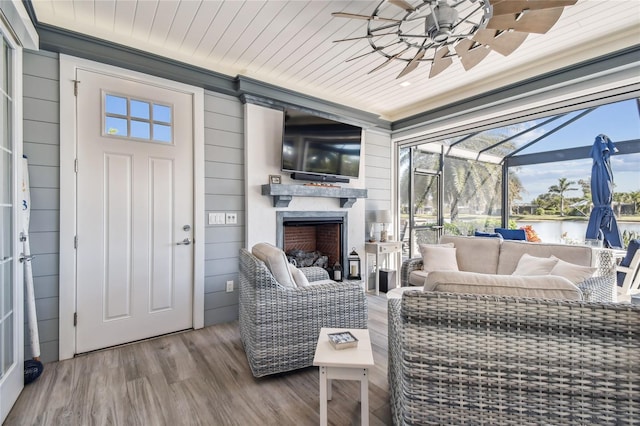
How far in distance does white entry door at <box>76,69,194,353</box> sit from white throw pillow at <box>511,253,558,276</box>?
123 inches

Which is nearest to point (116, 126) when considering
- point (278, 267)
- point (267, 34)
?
point (267, 34)

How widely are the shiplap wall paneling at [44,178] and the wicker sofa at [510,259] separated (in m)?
3.34

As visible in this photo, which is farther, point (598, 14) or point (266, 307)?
point (598, 14)

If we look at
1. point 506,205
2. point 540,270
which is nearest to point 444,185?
point 506,205

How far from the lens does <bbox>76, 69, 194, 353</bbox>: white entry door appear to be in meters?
2.49

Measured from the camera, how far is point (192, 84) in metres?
2.98

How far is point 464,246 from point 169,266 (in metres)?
3.19

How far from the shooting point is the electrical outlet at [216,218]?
3.10 metres

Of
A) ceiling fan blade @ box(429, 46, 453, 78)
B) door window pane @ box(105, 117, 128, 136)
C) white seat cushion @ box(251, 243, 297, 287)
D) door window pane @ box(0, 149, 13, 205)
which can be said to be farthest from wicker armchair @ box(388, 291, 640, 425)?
door window pane @ box(105, 117, 128, 136)

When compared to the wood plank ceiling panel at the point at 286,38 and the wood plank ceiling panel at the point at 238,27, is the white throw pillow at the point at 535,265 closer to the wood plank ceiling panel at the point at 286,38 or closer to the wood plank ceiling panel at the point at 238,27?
the wood plank ceiling panel at the point at 286,38

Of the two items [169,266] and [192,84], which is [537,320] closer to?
[169,266]

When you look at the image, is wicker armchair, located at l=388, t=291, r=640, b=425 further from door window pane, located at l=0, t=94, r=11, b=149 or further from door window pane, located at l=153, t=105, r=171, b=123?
door window pane, located at l=153, t=105, r=171, b=123

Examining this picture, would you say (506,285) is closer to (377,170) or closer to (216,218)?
(216,218)

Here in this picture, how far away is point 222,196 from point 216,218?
243mm
